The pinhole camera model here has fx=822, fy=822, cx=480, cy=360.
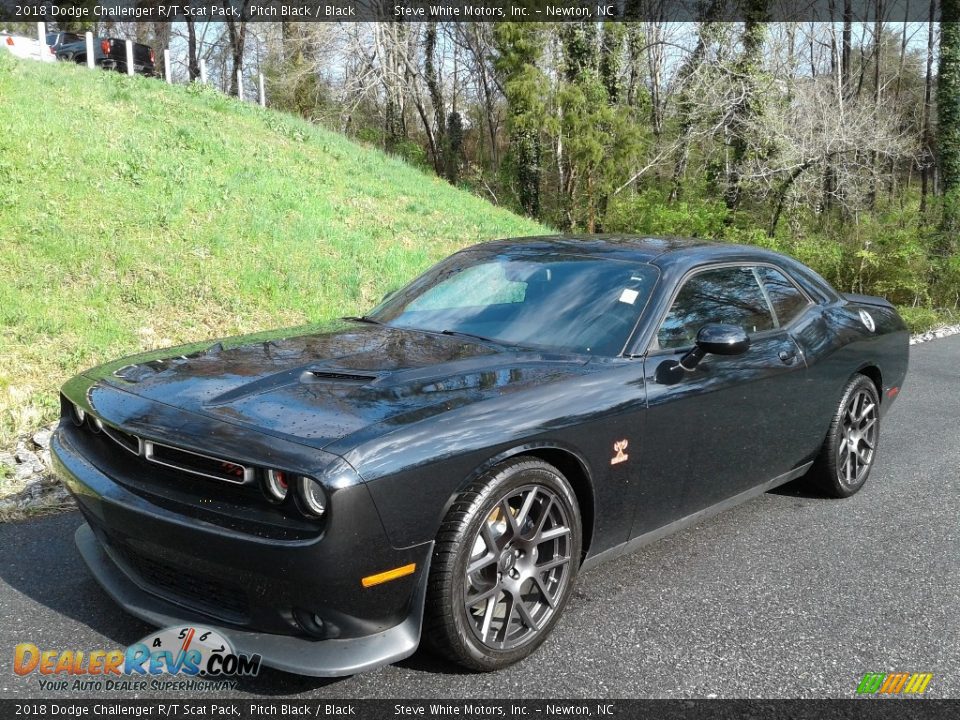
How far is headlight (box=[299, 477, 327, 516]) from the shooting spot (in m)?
2.33


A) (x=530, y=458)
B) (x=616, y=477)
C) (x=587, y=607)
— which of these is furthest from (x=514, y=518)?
(x=587, y=607)

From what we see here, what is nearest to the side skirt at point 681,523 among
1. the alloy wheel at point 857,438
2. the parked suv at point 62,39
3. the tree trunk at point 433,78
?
the alloy wheel at point 857,438

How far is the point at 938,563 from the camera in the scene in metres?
3.77

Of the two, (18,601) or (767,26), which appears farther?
(767,26)

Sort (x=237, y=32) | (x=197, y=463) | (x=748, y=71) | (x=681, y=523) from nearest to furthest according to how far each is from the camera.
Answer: (x=197, y=463), (x=681, y=523), (x=748, y=71), (x=237, y=32)

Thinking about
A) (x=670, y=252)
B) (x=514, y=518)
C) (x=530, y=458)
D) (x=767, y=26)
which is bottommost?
(x=514, y=518)

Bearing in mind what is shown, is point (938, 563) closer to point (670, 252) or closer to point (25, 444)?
point (670, 252)

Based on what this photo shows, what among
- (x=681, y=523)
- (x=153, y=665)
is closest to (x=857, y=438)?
(x=681, y=523)

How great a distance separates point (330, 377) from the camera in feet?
9.64

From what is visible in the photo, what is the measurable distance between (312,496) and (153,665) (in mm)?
A: 897

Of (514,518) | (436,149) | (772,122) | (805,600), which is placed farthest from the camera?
(436,149)

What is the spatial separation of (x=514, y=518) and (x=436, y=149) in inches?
1118

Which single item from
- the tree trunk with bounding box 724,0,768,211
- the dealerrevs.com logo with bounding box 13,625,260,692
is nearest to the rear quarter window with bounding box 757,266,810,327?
the dealerrevs.com logo with bounding box 13,625,260,692

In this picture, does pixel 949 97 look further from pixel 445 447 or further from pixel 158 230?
pixel 445 447
